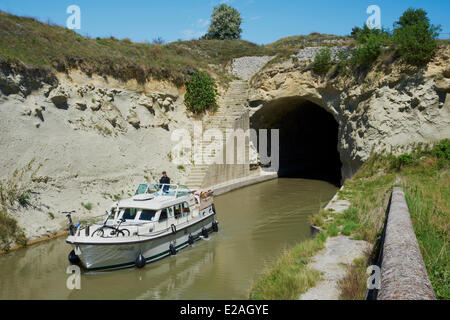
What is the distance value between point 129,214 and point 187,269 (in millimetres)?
2600

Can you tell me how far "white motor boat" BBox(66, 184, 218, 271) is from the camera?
415 inches

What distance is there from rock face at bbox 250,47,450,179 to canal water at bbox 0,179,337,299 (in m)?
7.12

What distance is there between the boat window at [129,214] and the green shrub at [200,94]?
47.2ft

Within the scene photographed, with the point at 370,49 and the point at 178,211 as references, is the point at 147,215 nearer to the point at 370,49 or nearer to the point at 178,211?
the point at 178,211

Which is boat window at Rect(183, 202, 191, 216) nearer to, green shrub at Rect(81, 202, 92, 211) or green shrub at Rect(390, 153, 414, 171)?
green shrub at Rect(81, 202, 92, 211)

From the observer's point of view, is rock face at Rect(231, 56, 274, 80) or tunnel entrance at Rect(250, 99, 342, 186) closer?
tunnel entrance at Rect(250, 99, 342, 186)

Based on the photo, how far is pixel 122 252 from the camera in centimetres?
1081

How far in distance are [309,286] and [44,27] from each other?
70.4ft

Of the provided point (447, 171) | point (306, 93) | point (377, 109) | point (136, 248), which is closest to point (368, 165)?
point (377, 109)

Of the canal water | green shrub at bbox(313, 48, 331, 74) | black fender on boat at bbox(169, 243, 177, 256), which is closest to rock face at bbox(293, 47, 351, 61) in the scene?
green shrub at bbox(313, 48, 331, 74)

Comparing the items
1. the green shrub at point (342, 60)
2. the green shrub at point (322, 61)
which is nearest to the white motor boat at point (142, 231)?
the green shrub at point (342, 60)

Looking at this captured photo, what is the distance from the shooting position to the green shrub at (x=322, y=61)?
23922 millimetres
